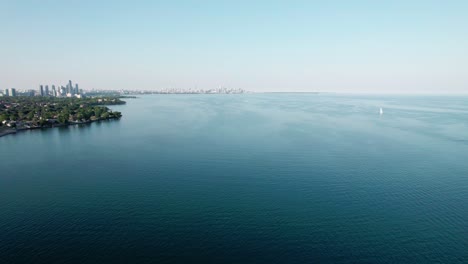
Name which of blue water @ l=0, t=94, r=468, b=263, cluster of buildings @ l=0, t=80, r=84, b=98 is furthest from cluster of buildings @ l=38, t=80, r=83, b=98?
blue water @ l=0, t=94, r=468, b=263

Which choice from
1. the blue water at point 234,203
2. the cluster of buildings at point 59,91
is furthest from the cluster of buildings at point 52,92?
the blue water at point 234,203

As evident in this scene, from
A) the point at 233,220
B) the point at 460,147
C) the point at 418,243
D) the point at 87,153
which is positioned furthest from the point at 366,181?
the point at 87,153

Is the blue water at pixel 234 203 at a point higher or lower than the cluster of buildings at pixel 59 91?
lower

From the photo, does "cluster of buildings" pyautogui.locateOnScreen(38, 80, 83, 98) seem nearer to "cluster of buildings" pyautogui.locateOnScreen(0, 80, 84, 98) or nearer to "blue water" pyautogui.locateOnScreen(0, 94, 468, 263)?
"cluster of buildings" pyautogui.locateOnScreen(0, 80, 84, 98)

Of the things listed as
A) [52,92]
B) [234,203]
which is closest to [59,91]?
[52,92]

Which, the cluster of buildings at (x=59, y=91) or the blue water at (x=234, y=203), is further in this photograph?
the cluster of buildings at (x=59, y=91)

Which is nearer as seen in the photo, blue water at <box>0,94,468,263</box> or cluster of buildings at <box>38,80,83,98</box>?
blue water at <box>0,94,468,263</box>

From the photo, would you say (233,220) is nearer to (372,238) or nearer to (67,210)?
(372,238)

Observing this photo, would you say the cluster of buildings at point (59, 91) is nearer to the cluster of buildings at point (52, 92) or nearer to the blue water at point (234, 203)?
the cluster of buildings at point (52, 92)

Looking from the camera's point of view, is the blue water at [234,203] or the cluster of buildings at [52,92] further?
the cluster of buildings at [52,92]
